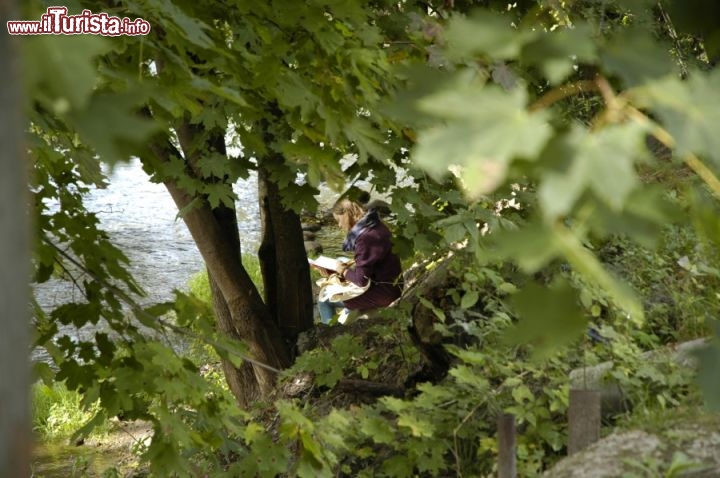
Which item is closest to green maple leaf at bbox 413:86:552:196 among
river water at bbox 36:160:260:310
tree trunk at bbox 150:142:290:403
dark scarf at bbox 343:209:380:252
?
tree trunk at bbox 150:142:290:403

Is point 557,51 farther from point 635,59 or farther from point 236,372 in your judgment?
point 236,372

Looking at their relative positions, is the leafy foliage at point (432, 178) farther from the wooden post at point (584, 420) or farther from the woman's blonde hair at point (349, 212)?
the woman's blonde hair at point (349, 212)

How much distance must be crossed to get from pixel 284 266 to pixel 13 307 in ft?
20.5

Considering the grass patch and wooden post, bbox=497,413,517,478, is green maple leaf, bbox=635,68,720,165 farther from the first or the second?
the grass patch

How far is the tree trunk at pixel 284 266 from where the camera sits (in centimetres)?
664

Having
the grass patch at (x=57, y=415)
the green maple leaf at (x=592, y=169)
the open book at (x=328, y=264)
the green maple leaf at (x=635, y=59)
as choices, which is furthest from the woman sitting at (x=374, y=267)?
the green maple leaf at (x=592, y=169)

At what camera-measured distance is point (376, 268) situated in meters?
6.89

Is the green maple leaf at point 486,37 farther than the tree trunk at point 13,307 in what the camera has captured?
Yes

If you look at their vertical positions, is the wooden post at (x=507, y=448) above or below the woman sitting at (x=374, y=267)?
below

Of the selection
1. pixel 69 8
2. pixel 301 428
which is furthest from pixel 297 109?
pixel 69 8

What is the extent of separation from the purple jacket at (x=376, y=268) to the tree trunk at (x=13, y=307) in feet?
20.5

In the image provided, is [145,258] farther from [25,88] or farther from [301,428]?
[25,88]

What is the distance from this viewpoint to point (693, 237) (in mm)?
4816

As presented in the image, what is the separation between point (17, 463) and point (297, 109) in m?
2.64
